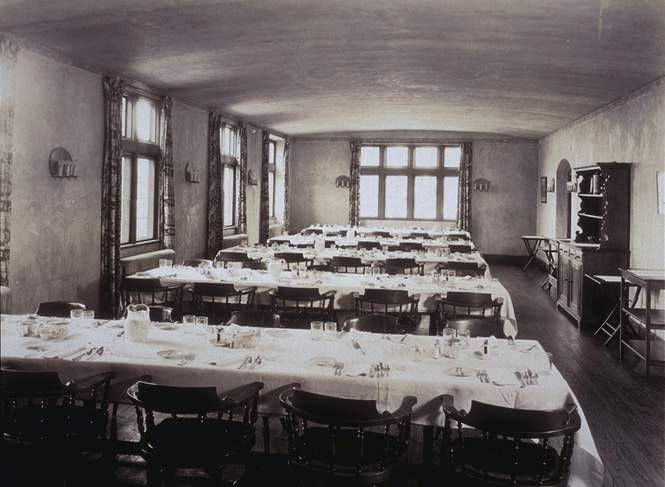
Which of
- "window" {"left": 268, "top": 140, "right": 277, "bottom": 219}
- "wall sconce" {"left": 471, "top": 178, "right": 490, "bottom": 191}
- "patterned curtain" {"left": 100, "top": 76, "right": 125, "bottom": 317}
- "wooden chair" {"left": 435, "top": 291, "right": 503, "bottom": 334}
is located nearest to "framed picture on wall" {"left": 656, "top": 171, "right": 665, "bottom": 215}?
"wooden chair" {"left": 435, "top": 291, "right": 503, "bottom": 334}

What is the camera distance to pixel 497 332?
482cm

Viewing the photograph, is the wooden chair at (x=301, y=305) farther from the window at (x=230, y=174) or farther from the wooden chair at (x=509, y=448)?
the window at (x=230, y=174)

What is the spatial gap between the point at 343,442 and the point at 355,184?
14648 mm

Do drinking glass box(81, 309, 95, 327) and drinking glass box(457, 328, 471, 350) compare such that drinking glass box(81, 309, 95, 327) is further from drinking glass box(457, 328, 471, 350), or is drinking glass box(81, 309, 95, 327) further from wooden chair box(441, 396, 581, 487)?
wooden chair box(441, 396, 581, 487)

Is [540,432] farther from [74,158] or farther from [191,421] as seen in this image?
[74,158]

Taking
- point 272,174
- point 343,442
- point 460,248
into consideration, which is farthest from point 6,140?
point 272,174

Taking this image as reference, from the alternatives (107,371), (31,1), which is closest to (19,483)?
(107,371)

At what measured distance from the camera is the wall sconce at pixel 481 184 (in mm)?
17156

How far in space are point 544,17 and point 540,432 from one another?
152 inches

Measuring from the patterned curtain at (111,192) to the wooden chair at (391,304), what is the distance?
3.29m

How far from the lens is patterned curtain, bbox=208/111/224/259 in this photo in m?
11.6

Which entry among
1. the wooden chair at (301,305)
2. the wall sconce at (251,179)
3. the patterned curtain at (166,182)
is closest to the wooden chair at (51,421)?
the wooden chair at (301,305)

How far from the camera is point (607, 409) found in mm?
5348

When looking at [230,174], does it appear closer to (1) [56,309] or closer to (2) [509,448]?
(1) [56,309]
